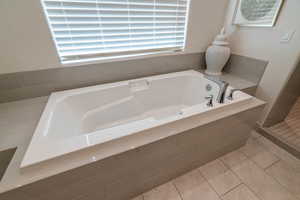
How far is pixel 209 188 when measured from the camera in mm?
1153

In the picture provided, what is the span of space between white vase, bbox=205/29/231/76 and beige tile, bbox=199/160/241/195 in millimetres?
1173

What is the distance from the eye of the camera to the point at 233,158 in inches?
55.2

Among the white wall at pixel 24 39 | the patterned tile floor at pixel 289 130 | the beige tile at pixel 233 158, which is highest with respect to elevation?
the white wall at pixel 24 39

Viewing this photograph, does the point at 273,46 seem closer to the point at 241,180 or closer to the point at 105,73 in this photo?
the point at 241,180

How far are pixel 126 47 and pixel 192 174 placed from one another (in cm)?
143

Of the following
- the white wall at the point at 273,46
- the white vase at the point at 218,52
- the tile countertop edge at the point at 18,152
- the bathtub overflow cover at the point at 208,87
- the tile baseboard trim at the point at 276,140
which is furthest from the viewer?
the white vase at the point at 218,52

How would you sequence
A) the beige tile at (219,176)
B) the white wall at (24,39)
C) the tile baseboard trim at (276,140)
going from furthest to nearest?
the tile baseboard trim at (276,140) < the beige tile at (219,176) < the white wall at (24,39)

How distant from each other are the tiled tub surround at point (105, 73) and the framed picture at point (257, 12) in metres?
0.39

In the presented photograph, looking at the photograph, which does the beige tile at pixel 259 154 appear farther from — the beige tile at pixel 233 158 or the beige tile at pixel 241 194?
the beige tile at pixel 241 194

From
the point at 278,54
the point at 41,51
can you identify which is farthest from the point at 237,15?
the point at 41,51

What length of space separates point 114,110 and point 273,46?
5.93ft

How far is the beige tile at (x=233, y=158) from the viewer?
135 cm

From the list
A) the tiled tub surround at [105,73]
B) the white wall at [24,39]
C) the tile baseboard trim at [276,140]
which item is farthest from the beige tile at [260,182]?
the white wall at [24,39]

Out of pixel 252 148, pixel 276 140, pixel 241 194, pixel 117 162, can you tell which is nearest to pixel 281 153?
pixel 276 140
